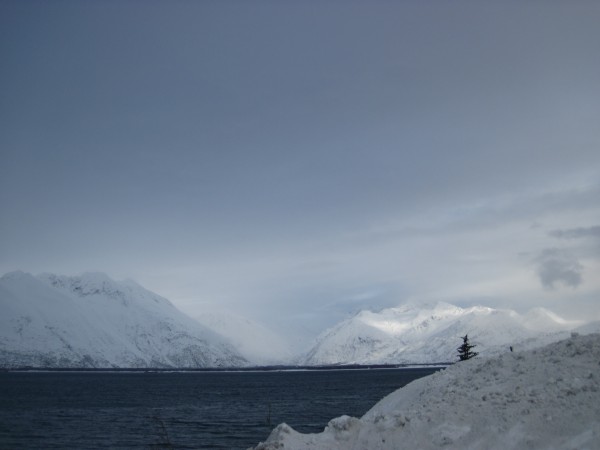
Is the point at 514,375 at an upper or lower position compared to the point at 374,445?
upper

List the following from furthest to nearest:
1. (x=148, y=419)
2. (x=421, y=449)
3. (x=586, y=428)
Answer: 1. (x=148, y=419)
2. (x=421, y=449)
3. (x=586, y=428)

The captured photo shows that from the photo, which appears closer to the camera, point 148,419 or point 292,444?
point 292,444

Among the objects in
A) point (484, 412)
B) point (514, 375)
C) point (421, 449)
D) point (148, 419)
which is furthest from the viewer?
point (148, 419)

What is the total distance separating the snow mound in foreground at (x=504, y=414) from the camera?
632 inches

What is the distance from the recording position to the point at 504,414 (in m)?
17.5

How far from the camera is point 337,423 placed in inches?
784

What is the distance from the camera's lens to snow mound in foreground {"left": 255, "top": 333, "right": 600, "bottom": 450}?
16062mm

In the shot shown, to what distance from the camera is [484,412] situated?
1814 cm

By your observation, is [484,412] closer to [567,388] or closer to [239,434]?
[567,388]

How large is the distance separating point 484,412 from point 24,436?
4997 cm

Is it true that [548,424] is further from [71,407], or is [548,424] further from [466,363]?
[71,407]

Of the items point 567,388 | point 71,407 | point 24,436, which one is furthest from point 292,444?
point 71,407

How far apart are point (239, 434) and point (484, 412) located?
116 ft

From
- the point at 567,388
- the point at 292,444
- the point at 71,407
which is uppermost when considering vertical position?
the point at 567,388
